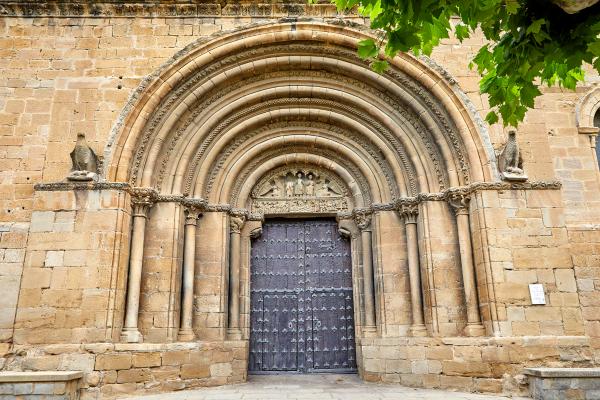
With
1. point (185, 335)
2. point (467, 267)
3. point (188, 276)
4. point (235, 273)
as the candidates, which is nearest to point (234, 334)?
point (185, 335)

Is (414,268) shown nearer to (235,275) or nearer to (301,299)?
(301,299)

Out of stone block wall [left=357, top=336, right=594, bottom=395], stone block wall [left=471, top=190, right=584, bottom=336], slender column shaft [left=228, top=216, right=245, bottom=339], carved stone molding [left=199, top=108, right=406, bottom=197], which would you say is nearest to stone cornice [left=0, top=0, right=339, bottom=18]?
carved stone molding [left=199, top=108, right=406, bottom=197]

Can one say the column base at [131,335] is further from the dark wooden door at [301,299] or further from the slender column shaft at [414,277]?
the slender column shaft at [414,277]

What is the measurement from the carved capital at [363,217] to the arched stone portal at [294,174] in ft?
0.08

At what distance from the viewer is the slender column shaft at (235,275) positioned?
7.83 metres

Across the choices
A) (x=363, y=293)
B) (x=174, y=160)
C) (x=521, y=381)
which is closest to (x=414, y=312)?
(x=363, y=293)

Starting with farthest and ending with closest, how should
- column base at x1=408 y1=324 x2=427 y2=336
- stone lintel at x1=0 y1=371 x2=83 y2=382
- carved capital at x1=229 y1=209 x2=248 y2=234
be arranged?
carved capital at x1=229 y1=209 x2=248 y2=234 → column base at x1=408 y1=324 x2=427 y2=336 → stone lintel at x1=0 y1=371 x2=83 y2=382

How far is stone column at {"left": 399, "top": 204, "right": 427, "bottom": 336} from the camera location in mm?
7406

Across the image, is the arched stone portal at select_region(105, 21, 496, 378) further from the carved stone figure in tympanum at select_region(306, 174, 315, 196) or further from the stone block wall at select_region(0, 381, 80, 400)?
the stone block wall at select_region(0, 381, 80, 400)

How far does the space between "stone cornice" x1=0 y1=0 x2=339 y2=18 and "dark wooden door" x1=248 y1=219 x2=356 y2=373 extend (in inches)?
146

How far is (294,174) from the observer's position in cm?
897

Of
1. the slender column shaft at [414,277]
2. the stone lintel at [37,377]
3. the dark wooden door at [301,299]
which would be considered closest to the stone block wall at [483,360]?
the slender column shaft at [414,277]

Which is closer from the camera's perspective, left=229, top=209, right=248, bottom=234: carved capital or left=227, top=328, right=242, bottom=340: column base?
left=227, top=328, right=242, bottom=340: column base

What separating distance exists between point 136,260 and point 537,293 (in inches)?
233
